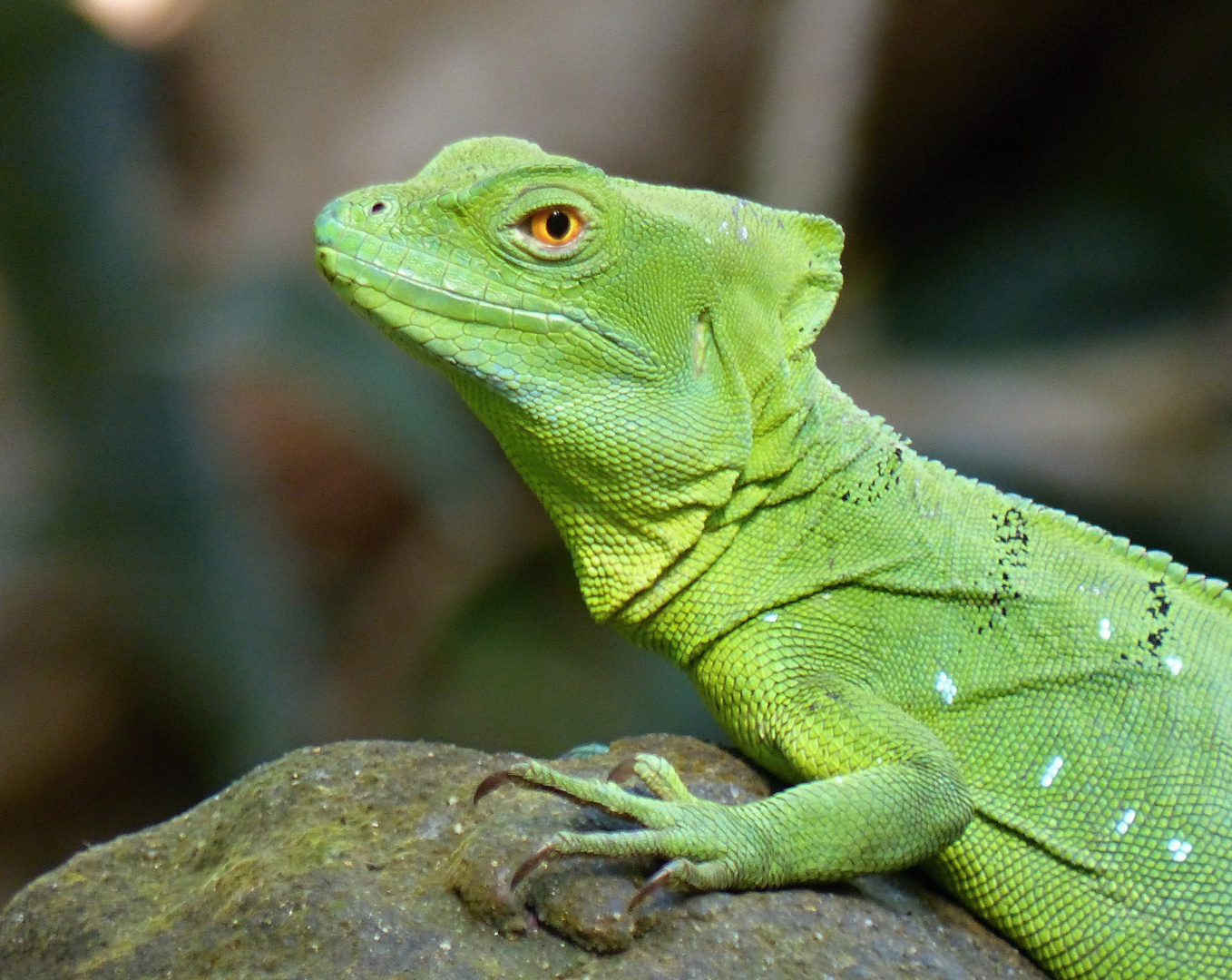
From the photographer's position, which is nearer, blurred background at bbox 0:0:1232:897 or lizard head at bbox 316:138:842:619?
lizard head at bbox 316:138:842:619

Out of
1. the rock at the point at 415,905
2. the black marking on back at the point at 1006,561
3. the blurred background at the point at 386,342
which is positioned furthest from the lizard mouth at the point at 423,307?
the blurred background at the point at 386,342

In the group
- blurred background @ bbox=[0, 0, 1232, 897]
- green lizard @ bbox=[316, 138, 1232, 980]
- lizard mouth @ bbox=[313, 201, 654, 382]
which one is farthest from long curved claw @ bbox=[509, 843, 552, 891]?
blurred background @ bbox=[0, 0, 1232, 897]

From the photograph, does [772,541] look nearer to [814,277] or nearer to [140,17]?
[814,277]

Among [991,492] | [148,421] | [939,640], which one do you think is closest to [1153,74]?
[991,492]

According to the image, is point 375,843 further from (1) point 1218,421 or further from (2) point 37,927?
(1) point 1218,421

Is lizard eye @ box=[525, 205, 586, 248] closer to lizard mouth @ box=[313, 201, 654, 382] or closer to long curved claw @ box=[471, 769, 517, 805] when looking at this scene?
lizard mouth @ box=[313, 201, 654, 382]

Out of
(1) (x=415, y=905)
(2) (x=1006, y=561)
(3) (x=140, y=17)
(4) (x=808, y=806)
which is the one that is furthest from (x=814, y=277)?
(3) (x=140, y=17)
